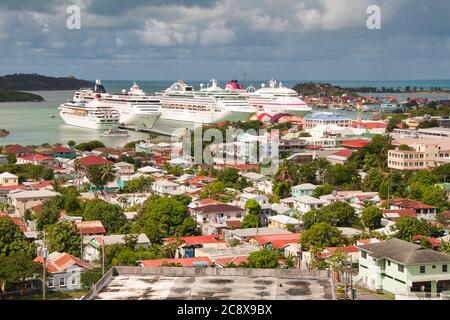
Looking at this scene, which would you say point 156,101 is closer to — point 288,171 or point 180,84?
point 180,84

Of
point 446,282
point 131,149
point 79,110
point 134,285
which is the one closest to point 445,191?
point 446,282

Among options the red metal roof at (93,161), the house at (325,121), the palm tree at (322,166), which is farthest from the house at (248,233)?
the house at (325,121)

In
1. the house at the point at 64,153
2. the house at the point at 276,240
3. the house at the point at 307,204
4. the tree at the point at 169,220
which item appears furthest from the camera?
the house at the point at 64,153

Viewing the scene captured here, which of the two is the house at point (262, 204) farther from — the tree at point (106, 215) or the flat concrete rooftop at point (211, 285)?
the flat concrete rooftop at point (211, 285)

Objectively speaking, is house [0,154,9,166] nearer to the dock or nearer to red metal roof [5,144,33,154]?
red metal roof [5,144,33,154]

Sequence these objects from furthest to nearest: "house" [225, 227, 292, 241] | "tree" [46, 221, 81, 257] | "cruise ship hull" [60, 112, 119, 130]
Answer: "cruise ship hull" [60, 112, 119, 130] → "house" [225, 227, 292, 241] → "tree" [46, 221, 81, 257]

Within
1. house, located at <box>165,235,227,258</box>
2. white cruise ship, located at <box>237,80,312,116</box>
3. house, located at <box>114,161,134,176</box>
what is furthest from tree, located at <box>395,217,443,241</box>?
white cruise ship, located at <box>237,80,312,116</box>
